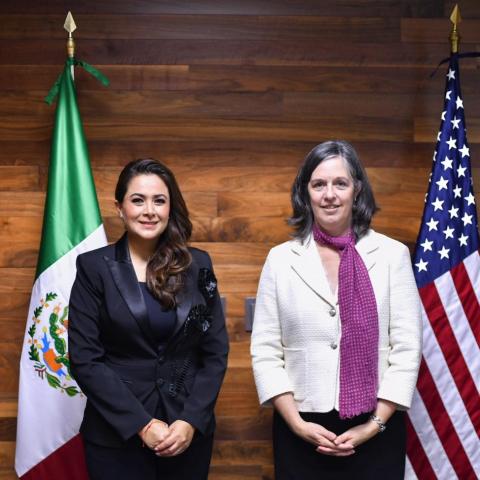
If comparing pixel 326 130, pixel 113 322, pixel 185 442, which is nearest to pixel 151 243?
pixel 113 322

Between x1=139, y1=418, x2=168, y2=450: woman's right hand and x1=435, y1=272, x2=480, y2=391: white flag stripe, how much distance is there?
1244 millimetres

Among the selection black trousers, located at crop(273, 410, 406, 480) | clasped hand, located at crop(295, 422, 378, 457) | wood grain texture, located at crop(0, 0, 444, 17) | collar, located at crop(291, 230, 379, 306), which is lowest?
black trousers, located at crop(273, 410, 406, 480)

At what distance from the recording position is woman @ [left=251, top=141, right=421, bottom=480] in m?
2.06

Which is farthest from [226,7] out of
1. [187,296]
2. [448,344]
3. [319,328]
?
[448,344]

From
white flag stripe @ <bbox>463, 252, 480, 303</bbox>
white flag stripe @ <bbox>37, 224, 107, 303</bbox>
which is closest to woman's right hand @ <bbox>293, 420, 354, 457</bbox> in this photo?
white flag stripe @ <bbox>463, 252, 480, 303</bbox>

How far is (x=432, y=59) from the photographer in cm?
293

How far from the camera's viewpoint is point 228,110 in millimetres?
2912

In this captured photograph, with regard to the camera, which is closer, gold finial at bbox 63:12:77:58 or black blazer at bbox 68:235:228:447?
black blazer at bbox 68:235:228:447

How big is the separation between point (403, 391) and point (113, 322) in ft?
2.95

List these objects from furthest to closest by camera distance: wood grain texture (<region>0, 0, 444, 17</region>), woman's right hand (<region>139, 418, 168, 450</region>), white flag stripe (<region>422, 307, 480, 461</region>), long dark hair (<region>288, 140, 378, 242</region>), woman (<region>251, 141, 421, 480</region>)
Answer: wood grain texture (<region>0, 0, 444, 17</region>) → white flag stripe (<region>422, 307, 480, 461</region>) → long dark hair (<region>288, 140, 378, 242</region>) → woman (<region>251, 141, 421, 480</region>) → woman's right hand (<region>139, 418, 168, 450</region>)

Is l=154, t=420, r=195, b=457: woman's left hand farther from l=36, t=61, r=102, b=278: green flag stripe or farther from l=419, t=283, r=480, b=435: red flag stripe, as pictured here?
l=419, t=283, r=480, b=435: red flag stripe

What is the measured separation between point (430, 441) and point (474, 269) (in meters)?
0.69

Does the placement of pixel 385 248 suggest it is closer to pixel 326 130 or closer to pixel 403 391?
pixel 403 391

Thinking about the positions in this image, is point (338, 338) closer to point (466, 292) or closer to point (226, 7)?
point (466, 292)
